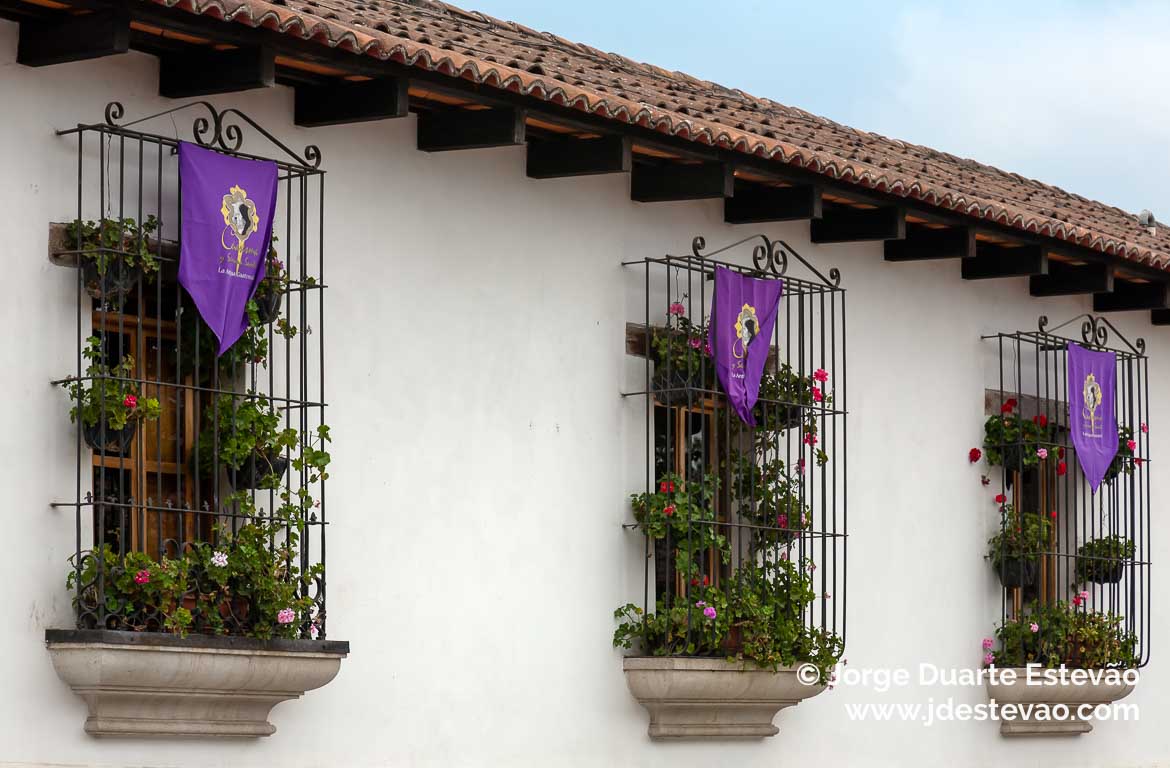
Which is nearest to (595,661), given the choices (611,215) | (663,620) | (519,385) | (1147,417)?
(663,620)

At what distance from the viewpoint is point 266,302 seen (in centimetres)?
734

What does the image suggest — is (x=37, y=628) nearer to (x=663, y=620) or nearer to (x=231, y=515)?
(x=231, y=515)

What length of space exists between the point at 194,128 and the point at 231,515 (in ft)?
4.79

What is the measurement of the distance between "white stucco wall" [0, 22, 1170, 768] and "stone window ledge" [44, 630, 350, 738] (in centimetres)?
11

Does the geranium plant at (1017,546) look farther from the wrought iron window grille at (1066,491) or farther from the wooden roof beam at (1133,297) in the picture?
the wooden roof beam at (1133,297)

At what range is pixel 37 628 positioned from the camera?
6656mm

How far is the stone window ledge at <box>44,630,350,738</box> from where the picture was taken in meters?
6.58

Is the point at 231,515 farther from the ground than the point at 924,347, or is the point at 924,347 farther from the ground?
the point at 924,347

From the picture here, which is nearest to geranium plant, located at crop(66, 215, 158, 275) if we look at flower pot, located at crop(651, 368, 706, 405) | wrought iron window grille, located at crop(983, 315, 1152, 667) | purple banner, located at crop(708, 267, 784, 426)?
flower pot, located at crop(651, 368, 706, 405)

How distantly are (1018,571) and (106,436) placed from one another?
19.3ft

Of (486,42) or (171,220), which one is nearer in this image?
(171,220)

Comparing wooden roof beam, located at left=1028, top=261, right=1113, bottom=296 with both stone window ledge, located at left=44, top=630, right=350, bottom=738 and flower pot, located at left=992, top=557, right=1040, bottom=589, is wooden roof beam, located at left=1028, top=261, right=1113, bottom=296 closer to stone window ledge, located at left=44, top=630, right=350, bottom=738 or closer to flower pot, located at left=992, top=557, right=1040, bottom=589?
flower pot, located at left=992, top=557, right=1040, bottom=589

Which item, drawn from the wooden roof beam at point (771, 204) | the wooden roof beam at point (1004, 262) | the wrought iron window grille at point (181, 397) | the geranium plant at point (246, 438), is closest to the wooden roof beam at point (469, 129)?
the wrought iron window grille at point (181, 397)

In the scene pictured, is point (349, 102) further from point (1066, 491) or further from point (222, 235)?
point (1066, 491)
